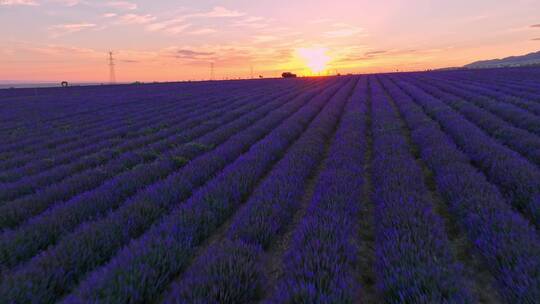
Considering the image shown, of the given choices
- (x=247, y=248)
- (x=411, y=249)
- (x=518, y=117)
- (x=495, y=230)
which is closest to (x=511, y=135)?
(x=518, y=117)

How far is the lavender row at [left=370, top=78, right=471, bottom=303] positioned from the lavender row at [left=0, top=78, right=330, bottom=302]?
290cm

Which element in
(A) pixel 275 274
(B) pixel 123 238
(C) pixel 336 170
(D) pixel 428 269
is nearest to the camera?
(D) pixel 428 269

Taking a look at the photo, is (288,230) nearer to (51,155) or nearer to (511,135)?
(511,135)

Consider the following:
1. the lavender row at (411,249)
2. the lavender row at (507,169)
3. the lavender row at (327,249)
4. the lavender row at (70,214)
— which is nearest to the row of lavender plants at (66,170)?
the lavender row at (70,214)

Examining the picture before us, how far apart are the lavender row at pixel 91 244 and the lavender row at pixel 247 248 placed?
40.6 inches

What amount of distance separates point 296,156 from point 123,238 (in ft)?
13.2

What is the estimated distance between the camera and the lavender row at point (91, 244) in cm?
253

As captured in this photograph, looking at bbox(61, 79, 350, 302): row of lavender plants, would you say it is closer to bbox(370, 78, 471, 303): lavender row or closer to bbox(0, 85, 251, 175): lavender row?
bbox(370, 78, 471, 303): lavender row

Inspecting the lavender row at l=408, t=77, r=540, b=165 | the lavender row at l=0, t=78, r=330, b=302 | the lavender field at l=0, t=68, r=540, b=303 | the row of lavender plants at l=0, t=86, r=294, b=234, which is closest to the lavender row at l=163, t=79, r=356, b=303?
the lavender field at l=0, t=68, r=540, b=303

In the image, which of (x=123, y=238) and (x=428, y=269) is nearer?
(x=428, y=269)

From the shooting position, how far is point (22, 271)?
2.66 meters

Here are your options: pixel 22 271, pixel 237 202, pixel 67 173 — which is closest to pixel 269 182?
pixel 237 202

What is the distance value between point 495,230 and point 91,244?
4.41 m

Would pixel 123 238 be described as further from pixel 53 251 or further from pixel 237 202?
pixel 237 202
